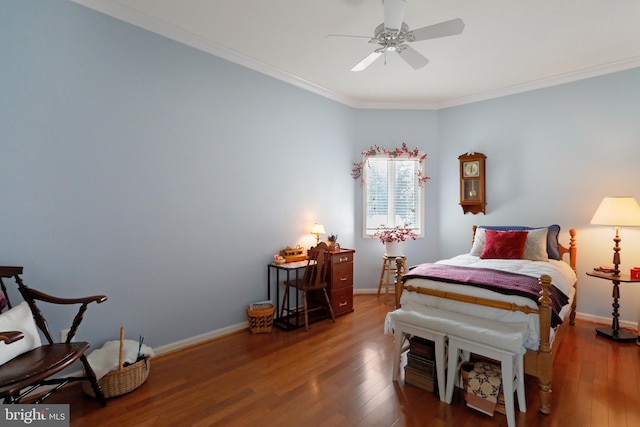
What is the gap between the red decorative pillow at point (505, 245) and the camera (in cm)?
360

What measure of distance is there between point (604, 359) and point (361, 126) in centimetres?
394

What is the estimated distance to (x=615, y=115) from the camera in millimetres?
3643

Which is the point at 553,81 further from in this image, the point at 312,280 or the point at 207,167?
the point at 207,167

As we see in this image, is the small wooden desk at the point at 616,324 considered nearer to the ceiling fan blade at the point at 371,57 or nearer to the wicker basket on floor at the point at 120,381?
the ceiling fan blade at the point at 371,57

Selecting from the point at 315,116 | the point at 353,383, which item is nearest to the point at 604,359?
the point at 353,383

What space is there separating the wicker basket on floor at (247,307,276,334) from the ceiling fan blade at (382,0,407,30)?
114 inches

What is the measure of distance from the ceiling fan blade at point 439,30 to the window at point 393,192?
8.65ft

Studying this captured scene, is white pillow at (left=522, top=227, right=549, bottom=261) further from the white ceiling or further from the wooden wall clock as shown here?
the white ceiling

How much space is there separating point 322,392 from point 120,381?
1444mm

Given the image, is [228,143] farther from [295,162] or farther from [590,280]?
[590,280]

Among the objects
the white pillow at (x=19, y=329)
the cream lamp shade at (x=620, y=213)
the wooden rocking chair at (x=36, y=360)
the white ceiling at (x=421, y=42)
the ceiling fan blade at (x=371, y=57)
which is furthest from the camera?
the cream lamp shade at (x=620, y=213)

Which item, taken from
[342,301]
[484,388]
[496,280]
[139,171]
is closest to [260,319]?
[342,301]

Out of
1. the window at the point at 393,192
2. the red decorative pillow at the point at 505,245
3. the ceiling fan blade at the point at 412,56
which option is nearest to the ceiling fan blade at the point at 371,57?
the ceiling fan blade at the point at 412,56

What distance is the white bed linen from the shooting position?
2.18m
